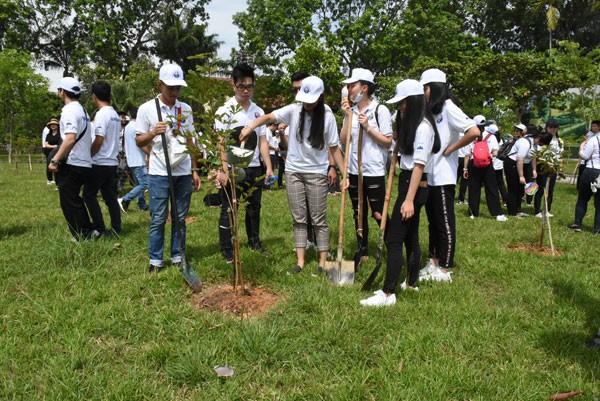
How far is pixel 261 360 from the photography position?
2.67m

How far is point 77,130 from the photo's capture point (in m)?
4.77

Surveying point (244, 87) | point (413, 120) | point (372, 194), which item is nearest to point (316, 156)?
point (372, 194)

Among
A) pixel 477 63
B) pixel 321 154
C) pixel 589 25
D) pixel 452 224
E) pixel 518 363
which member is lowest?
pixel 518 363

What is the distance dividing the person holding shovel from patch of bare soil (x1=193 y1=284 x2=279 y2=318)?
2.71 ft

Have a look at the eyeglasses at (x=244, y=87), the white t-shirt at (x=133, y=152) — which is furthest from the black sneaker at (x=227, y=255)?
the white t-shirt at (x=133, y=152)

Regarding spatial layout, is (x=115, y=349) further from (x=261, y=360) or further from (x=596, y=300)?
(x=596, y=300)

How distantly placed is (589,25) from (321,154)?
3658 cm

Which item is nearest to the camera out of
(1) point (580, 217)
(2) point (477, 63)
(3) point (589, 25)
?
(1) point (580, 217)

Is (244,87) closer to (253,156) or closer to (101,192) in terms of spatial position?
(253,156)

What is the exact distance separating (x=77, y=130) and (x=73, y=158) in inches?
14.1

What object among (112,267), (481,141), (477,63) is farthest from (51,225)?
(477,63)

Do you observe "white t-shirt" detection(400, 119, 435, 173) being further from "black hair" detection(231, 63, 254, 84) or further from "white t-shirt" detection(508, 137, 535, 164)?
"white t-shirt" detection(508, 137, 535, 164)

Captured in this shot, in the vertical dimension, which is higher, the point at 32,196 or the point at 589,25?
the point at 589,25

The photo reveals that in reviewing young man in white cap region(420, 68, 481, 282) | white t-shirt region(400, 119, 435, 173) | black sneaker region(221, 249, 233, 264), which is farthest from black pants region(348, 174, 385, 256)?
black sneaker region(221, 249, 233, 264)
